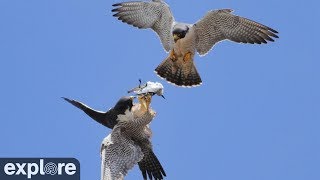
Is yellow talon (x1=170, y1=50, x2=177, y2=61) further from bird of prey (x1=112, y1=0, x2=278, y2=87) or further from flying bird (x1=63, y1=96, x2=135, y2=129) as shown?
flying bird (x1=63, y1=96, x2=135, y2=129)

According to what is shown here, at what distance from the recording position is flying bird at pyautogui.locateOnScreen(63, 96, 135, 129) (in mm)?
13633

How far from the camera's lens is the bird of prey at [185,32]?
15641 millimetres

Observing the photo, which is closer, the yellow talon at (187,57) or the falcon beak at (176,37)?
the falcon beak at (176,37)

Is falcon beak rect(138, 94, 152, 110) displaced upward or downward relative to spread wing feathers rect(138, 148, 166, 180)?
upward

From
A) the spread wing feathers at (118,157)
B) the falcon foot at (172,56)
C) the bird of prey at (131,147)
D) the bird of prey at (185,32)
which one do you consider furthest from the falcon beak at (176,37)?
the spread wing feathers at (118,157)

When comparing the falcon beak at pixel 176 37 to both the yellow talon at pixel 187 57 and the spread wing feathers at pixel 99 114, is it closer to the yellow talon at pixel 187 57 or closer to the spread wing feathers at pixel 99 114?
the yellow talon at pixel 187 57

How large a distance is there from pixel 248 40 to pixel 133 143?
2.80 m

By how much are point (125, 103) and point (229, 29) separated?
2.99 m

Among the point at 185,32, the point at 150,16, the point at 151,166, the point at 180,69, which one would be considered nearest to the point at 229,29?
the point at 185,32

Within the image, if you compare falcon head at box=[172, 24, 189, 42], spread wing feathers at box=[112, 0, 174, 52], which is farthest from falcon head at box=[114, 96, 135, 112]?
spread wing feathers at box=[112, 0, 174, 52]

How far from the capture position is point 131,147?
46.5ft

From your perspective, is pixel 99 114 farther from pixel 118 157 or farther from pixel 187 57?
pixel 187 57

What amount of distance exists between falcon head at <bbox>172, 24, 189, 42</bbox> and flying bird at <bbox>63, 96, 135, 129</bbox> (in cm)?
215

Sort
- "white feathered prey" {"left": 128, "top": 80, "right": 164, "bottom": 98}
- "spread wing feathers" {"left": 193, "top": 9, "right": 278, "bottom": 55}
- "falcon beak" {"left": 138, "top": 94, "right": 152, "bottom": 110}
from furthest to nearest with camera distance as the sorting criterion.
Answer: "spread wing feathers" {"left": 193, "top": 9, "right": 278, "bottom": 55} → "falcon beak" {"left": 138, "top": 94, "right": 152, "bottom": 110} → "white feathered prey" {"left": 128, "top": 80, "right": 164, "bottom": 98}
